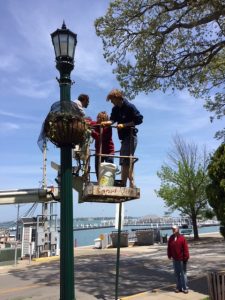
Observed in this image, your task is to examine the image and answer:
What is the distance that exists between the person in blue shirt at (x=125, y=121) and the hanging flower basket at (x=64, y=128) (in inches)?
41.1

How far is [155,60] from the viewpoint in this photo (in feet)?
47.6

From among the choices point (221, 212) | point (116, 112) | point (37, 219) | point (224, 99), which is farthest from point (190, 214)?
point (116, 112)

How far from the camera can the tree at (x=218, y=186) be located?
10164 millimetres

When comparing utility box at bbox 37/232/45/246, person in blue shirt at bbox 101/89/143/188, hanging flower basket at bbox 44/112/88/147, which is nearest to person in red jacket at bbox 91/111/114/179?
person in blue shirt at bbox 101/89/143/188

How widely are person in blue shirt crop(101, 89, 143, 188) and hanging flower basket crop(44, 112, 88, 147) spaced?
41.1 inches

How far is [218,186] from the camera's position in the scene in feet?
33.9

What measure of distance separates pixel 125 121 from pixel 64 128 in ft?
4.95

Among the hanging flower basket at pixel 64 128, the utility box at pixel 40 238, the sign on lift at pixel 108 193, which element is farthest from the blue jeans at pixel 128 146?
the utility box at pixel 40 238

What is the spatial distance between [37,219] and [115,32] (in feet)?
51.2

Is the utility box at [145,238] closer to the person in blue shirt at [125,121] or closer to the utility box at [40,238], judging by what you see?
the utility box at [40,238]

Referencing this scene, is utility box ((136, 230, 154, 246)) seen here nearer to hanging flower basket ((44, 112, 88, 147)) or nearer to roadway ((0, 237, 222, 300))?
roadway ((0, 237, 222, 300))

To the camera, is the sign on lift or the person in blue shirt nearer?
the sign on lift

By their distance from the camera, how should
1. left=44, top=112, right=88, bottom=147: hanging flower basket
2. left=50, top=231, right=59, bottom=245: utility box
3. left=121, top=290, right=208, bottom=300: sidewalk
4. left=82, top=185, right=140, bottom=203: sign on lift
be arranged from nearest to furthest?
left=44, top=112, right=88, bottom=147: hanging flower basket < left=82, top=185, right=140, bottom=203: sign on lift < left=121, top=290, right=208, bottom=300: sidewalk < left=50, top=231, right=59, bottom=245: utility box

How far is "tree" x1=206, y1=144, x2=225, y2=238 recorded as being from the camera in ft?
33.3
